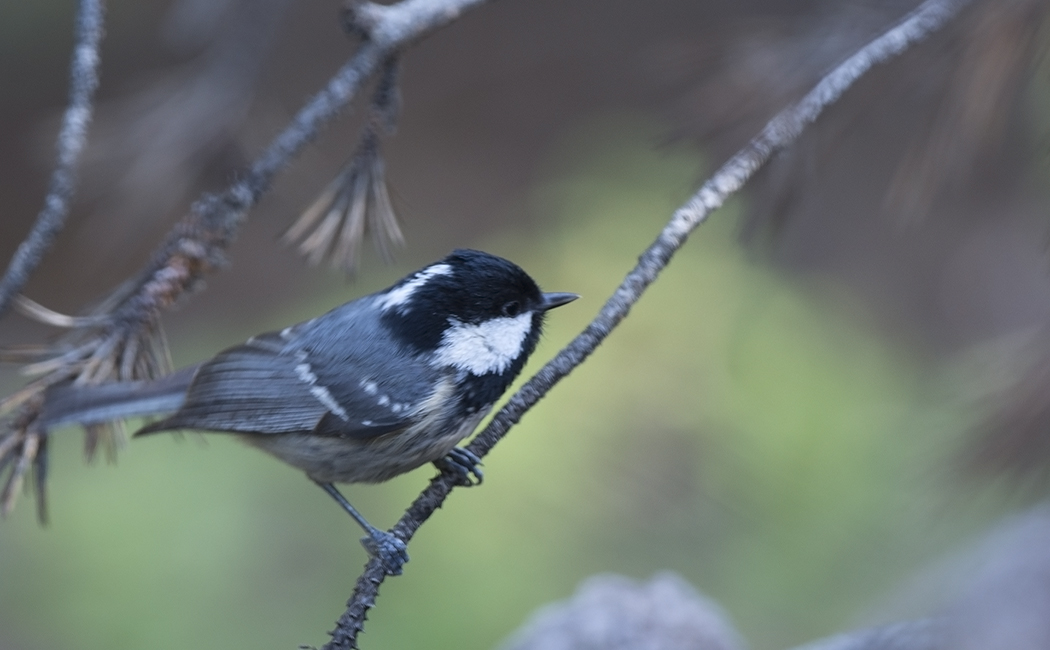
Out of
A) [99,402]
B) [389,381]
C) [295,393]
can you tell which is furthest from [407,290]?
[99,402]

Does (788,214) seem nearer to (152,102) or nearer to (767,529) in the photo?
(767,529)

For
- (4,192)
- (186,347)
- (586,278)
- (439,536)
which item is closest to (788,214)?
(586,278)

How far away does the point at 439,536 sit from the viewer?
6.95 feet

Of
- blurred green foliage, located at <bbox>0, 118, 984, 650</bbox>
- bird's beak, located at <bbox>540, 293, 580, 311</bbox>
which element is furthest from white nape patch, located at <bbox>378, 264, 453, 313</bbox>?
blurred green foliage, located at <bbox>0, 118, 984, 650</bbox>

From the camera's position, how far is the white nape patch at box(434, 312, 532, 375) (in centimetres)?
141

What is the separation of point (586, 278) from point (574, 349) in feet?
4.09

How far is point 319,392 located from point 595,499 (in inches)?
31.6

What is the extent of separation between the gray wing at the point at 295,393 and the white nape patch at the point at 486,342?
0.09 metres

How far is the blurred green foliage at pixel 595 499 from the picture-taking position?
1.91 metres

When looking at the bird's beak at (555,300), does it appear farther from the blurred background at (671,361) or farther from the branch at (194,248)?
the branch at (194,248)

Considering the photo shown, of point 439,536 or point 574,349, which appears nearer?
point 574,349

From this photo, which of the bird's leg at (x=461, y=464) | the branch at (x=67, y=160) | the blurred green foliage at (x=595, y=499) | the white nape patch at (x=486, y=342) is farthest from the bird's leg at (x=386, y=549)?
the blurred green foliage at (x=595, y=499)

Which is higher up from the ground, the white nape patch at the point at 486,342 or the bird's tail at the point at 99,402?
the white nape patch at the point at 486,342

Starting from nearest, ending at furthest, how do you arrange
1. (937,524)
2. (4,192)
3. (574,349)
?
(937,524), (574,349), (4,192)
